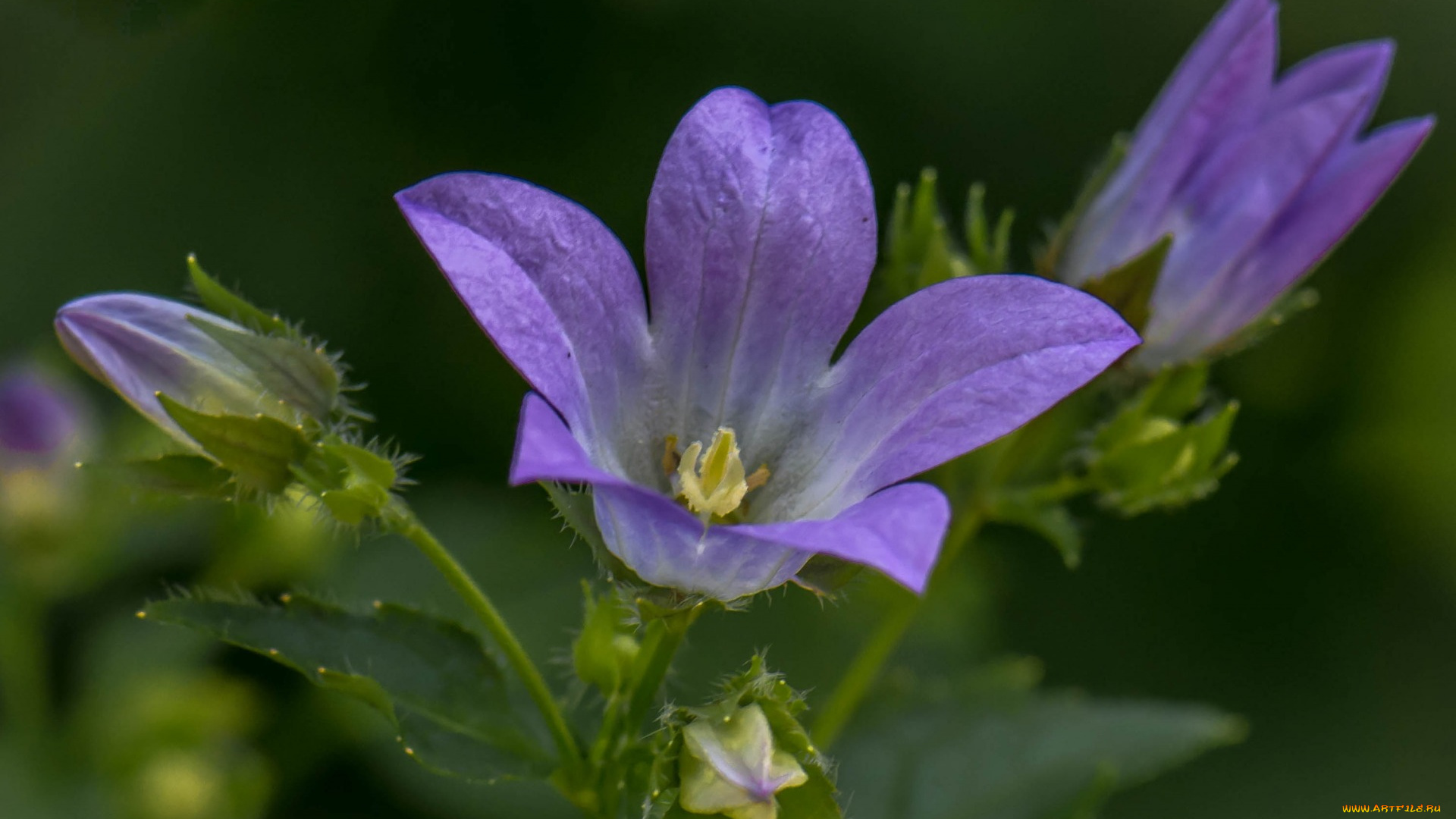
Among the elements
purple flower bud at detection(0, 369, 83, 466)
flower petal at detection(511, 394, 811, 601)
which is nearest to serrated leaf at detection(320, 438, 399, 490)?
flower petal at detection(511, 394, 811, 601)

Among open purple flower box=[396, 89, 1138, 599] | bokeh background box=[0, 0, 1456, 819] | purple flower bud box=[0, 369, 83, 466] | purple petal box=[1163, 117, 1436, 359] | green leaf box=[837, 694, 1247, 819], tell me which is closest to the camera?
open purple flower box=[396, 89, 1138, 599]

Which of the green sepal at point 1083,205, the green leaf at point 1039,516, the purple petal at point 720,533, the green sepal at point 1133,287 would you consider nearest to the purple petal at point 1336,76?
the green sepal at point 1083,205

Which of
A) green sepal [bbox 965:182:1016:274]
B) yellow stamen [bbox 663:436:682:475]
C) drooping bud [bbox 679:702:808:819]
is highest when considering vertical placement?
green sepal [bbox 965:182:1016:274]

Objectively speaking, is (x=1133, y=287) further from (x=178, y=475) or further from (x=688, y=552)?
(x=178, y=475)

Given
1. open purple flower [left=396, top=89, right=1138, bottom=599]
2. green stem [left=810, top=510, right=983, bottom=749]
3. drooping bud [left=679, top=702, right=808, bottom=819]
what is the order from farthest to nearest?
green stem [left=810, top=510, right=983, bottom=749] < drooping bud [left=679, top=702, right=808, bottom=819] < open purple flower [left=396, top=89, right=1138, bottom=599]

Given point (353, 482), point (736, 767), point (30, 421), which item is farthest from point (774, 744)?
point (30, 421)

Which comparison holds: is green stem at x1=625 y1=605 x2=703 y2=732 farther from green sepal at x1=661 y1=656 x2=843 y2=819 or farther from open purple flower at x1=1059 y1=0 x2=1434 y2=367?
open purple flower at x1=1059 y1=0 x2=1434 y2=367
